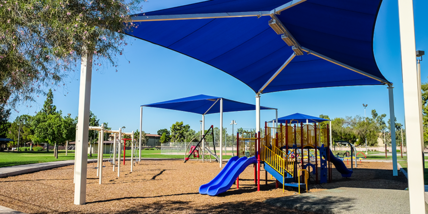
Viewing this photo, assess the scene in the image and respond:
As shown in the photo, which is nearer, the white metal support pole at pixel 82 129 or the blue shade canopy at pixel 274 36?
the white metal support pole at pixel 82 129

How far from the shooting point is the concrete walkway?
601cm

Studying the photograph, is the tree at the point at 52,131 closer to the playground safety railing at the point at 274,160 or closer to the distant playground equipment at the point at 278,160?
the distant playground equipment at the point at 278,160

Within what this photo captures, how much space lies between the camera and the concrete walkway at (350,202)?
19.7 ft

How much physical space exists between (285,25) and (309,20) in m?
0.73

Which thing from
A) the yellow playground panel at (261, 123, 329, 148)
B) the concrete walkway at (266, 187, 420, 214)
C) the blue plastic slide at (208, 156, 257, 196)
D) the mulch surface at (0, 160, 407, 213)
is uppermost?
the yellow playground panel at (261, 123, 329, 148)

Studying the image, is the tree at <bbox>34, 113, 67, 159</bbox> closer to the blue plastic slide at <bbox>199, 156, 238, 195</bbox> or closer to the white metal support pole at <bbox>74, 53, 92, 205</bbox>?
the blue plastic slide at <bbox>199, 156, 238, 195</bbox>

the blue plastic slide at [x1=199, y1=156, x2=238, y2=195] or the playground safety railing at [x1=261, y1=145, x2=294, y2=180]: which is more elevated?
the playground safety railing at [x1=261, y1=145, x2=294, y2=180]

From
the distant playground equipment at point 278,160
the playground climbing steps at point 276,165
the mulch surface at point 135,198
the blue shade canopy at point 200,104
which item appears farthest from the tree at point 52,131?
the playground climbing steps at point 276,165

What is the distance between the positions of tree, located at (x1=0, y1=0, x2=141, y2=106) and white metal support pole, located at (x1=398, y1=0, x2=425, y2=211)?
13.9 ft

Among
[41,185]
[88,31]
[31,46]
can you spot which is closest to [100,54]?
[88,31]

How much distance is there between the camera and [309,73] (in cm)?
1259

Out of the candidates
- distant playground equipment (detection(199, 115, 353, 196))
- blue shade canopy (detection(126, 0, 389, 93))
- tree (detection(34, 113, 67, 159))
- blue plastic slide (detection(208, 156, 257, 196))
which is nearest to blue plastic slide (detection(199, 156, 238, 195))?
distant playground equipment (detection(199, 115, 353, 196))

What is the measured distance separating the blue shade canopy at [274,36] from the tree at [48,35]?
2.83 feet

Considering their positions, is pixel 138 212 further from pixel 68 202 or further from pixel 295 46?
pixel 295 46
